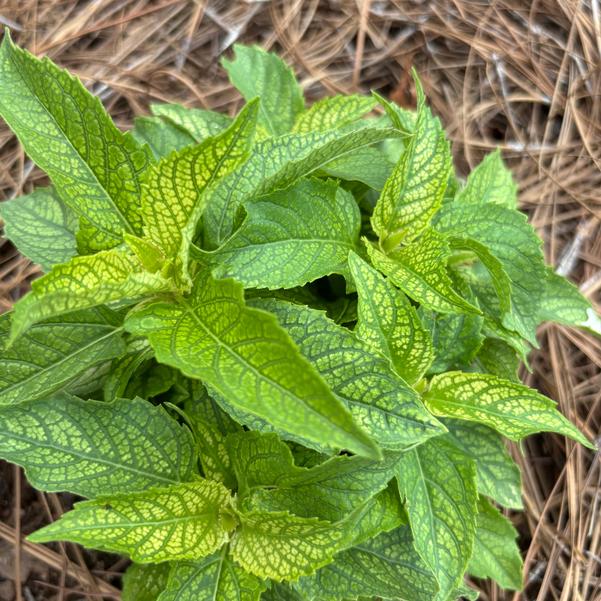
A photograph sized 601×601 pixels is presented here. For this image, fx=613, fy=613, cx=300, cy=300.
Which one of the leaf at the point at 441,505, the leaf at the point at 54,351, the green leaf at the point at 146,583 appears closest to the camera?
the leaf at the point at 54,351

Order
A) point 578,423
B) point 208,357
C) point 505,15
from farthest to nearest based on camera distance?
point 505,15, point 578,423, point 208,357

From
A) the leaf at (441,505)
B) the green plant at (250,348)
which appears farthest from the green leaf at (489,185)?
the leaf at (441,505)

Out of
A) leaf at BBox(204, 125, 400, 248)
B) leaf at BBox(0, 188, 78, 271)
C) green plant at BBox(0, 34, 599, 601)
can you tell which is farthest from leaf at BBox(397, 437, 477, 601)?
leaf at BBox(0, 188, 78, 271)

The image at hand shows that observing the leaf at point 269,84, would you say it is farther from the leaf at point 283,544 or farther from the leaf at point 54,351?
the leaf at point 283,544

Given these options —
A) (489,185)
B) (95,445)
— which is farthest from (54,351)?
(489,185)

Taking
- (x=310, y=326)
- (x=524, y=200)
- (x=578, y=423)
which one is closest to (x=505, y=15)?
(x=524, y=200)

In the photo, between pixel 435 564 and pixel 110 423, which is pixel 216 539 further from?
pixel 435 564

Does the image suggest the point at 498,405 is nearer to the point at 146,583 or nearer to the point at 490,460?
the point at 490,460

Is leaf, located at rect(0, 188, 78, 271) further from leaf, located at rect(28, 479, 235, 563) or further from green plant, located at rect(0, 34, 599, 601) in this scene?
leaf, located at rect(28, 479, 235, 563)
